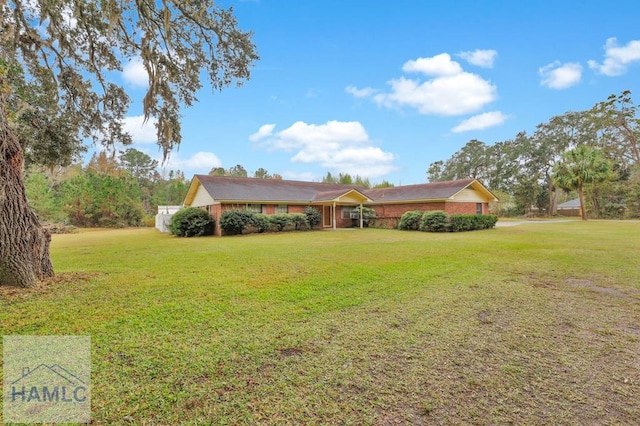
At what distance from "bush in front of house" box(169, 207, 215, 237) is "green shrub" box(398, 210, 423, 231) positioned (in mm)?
13510

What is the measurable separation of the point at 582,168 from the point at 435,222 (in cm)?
2169

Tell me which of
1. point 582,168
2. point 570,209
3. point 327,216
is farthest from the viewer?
point 570,209

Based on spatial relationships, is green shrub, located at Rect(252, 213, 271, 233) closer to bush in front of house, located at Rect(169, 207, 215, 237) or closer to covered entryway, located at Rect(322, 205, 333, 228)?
bush in front of house, located at Rect(169, 207, 215, 237)

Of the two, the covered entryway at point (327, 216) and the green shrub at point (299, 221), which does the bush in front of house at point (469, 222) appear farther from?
the green shrub at point (299, 221)

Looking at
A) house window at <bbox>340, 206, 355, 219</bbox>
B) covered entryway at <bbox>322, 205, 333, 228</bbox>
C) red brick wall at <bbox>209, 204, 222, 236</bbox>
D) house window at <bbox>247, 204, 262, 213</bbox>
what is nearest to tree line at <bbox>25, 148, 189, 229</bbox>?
red brick wall at <bbox>209, 204, 222, 236</bbox>

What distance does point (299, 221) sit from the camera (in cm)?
2223

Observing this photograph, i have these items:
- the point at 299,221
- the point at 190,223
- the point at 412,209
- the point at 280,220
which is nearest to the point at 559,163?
the point at 412,209

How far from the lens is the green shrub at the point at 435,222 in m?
20.4

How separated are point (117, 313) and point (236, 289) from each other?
197 cm

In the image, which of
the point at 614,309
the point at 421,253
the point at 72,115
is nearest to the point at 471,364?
the point at 614,309

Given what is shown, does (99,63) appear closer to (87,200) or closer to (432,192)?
(432,192)

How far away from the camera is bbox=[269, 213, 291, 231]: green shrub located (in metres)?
20.9

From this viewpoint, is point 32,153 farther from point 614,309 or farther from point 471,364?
point 614,309

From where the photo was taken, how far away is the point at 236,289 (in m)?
5.97
